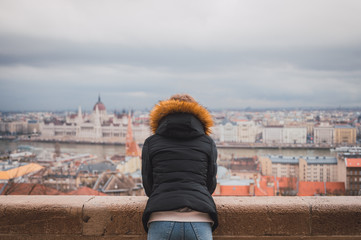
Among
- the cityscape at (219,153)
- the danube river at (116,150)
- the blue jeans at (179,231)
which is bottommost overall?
the danube river at (116,150)

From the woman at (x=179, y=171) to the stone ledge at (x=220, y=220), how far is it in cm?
22

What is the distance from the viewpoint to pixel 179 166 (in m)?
0.99

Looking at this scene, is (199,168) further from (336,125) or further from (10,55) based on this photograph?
(10,55)

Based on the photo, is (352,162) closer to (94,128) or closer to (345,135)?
(345,135)

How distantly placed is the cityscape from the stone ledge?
326 millimetres

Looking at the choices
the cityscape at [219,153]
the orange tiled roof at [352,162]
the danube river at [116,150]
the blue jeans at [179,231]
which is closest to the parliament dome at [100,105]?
the cityscape at [219,153]

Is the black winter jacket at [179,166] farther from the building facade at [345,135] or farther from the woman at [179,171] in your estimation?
the building facade at [345,135]

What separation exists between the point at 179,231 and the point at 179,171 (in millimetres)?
161

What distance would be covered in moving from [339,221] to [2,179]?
26.8 ft

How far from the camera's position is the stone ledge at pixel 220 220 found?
1.27 meters

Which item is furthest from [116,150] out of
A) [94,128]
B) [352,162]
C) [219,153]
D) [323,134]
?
[352,162]

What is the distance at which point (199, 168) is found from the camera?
1.01m

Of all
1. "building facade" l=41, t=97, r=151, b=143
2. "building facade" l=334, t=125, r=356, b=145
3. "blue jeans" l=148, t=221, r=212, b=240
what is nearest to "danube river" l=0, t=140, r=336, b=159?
"building facade" l=334, t=125, r=356, b=145

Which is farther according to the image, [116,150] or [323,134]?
[116,150]
